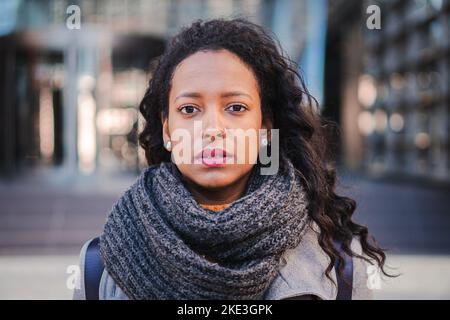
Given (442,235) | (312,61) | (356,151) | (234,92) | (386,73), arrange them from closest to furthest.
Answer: (234,92)
(442,235)
(312,61)
(386,73)
(356,151)

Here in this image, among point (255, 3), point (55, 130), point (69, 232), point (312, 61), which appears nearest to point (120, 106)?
point (55, 130)

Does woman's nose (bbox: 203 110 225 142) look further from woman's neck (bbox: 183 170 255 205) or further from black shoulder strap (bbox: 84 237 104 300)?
black shoulder strap (bbox: 84 237 104 300)

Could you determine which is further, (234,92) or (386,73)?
(386,73)

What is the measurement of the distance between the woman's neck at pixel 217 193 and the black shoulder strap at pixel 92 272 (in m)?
0.21

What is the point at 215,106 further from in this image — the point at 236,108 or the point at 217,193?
the point at 217,193

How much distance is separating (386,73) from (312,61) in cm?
437

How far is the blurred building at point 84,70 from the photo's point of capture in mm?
8945

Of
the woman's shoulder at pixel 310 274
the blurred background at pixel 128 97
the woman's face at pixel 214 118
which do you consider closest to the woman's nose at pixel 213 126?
the woman's face at pixel 214 118

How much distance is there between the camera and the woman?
1021 mm

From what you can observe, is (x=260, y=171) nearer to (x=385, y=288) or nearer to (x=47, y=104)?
(x=385, y=288)

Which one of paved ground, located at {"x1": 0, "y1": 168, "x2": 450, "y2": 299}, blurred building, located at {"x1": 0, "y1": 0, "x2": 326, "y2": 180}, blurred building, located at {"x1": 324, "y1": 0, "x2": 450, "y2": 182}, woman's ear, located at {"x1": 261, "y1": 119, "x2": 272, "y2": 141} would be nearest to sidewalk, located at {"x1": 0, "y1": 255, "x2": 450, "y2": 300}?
paved ground, located at {"x1": 0, "y1": 168, "x2": 450, "y2": 299}

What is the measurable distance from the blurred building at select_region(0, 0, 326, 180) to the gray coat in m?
7.12

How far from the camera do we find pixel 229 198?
3.63ft

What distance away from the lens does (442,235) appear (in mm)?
5422
